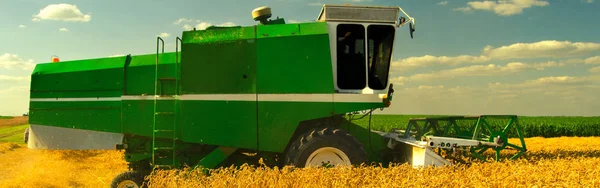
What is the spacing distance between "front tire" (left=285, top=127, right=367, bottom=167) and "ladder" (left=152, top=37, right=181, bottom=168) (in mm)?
1849

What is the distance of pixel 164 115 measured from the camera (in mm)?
6941

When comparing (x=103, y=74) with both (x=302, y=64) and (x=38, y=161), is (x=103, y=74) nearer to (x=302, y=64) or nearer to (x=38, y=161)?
(x=302, y=64)

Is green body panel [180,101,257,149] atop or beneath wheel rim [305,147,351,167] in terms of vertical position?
atop

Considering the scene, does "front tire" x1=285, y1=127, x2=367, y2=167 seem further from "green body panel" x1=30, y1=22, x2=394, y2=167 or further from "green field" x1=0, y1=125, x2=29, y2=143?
"green field" x1=0, y1=125, x2=29, y2=143

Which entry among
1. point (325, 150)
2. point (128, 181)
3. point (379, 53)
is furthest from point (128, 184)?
point (379, 53)

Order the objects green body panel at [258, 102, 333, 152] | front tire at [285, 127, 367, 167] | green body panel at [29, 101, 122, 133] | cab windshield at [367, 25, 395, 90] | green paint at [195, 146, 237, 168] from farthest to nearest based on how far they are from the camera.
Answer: green body panel at [29, 101, 122, 133]
cab windshield at [367, 25, 395, 90]
green paint at [195, 146, 237, 168]
green body panel at [258, 102, 333, 152]
front tire at [285, 127, 367, 167]

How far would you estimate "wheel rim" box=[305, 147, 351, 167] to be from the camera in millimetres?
6484

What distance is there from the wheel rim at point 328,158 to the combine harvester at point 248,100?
2 cm

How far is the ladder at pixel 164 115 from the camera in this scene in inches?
271

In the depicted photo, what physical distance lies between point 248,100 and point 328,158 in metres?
1.44

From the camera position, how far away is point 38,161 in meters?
13.5

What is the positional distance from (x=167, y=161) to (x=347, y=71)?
3131 millimetres

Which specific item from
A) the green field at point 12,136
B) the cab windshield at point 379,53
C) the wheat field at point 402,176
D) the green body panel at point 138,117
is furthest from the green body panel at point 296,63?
the green field at point 12,136

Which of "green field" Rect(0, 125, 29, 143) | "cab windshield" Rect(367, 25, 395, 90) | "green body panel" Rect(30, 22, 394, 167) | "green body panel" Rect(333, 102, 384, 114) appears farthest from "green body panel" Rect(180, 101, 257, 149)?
"green field" Rect(0, 125, 29, 143)
